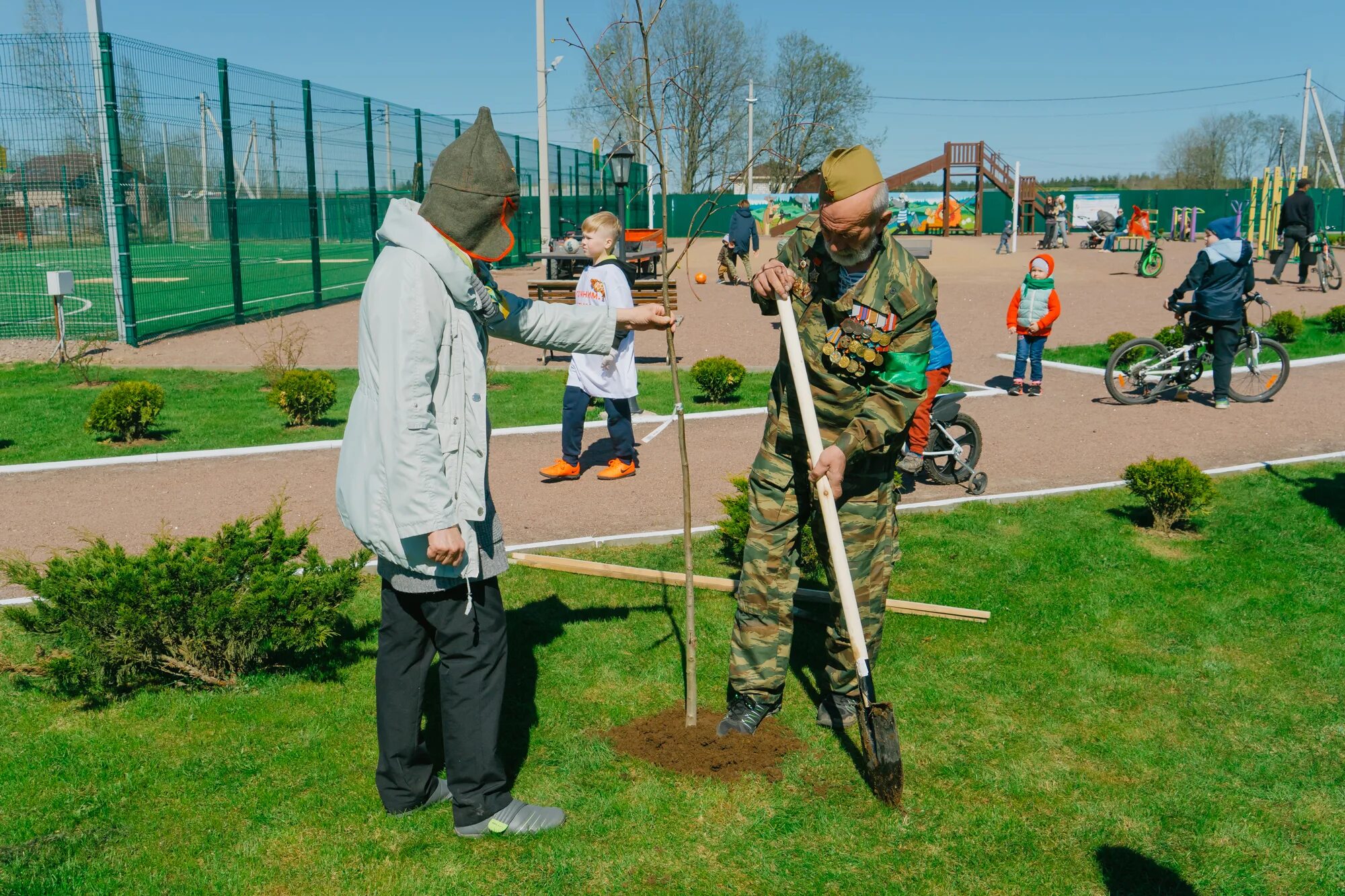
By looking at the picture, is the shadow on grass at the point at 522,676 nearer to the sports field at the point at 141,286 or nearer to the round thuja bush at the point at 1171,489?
the round thuja bush at the point at 1171,489

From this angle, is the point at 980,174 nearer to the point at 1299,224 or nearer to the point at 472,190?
the point at 1299,224

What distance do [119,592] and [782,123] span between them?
10.0ft

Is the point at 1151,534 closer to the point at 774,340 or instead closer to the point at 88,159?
the point at 774,340

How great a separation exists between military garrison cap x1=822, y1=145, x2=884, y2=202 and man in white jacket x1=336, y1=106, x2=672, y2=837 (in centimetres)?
68

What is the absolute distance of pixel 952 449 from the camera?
24.9 feet

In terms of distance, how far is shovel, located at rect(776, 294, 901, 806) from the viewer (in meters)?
3.46

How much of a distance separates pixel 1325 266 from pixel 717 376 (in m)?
17.6

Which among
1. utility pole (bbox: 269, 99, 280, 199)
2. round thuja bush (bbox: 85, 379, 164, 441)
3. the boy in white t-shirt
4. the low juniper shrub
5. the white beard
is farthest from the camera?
utility pole (bbox: 269, 99, 280, 199)

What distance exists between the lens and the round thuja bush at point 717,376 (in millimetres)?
10578

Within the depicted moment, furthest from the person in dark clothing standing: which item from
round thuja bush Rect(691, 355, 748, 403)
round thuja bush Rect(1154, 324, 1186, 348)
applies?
round thuja bush Rect(691, 355, 748, 403)

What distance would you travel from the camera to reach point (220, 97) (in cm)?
1582

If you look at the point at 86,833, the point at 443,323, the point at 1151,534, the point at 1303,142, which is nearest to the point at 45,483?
the point at 86,833

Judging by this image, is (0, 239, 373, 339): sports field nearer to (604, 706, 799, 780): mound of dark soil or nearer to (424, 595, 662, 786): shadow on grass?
(424, 595, 662, 786): shadow on grass

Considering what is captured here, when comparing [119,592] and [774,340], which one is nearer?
[119,592]
